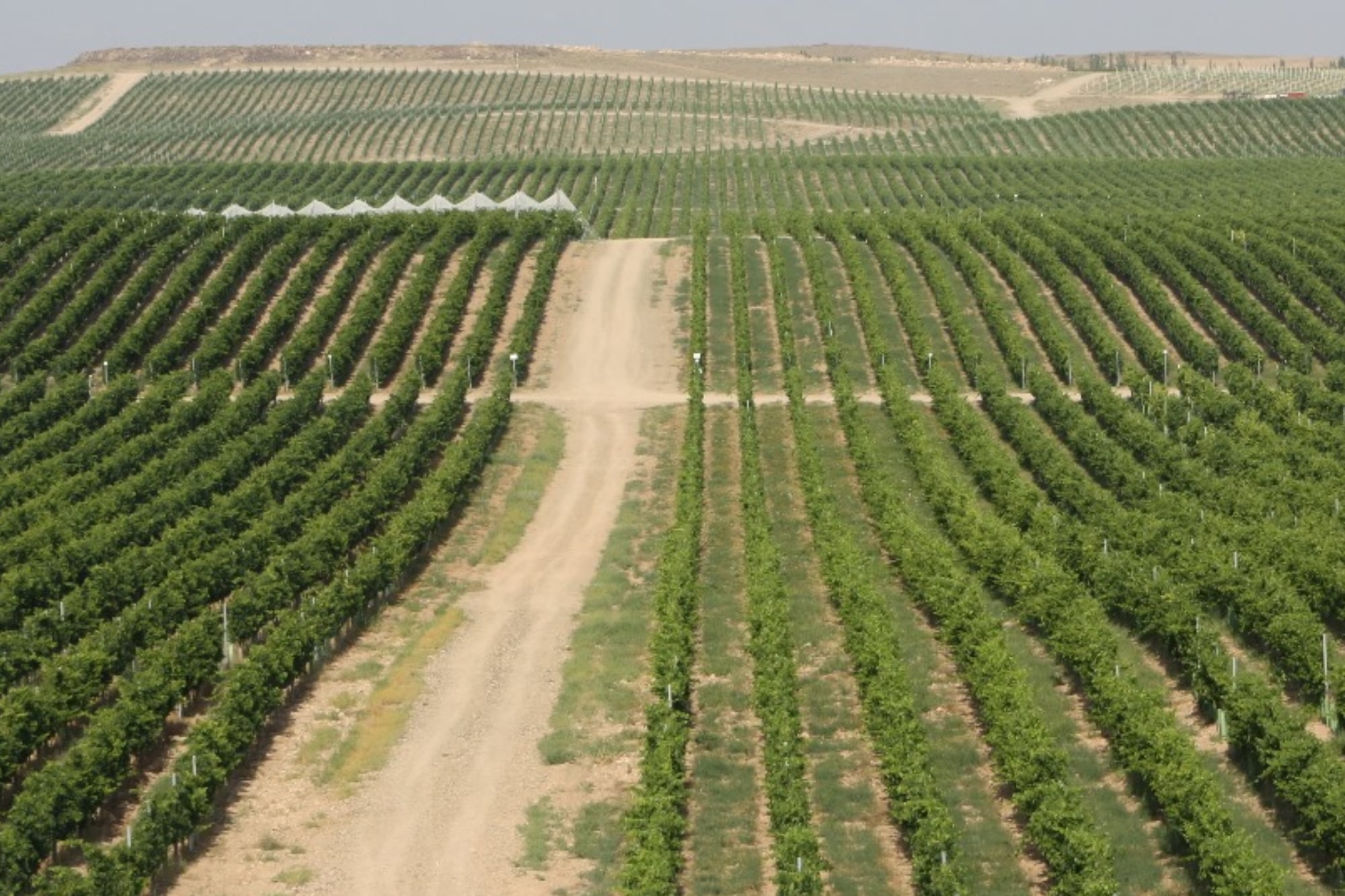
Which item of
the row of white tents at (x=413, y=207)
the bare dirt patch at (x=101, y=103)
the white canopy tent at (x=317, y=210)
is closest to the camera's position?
the row of white tents at (x=413, y=207)

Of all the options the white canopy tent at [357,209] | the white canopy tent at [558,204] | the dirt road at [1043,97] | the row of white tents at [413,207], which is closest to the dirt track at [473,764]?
the row of white tents at [413,207]

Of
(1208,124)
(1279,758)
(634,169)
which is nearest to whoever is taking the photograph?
(1279,758)

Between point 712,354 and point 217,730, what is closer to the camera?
point 217,730

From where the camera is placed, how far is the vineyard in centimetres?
2527

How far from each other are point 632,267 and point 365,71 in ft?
330

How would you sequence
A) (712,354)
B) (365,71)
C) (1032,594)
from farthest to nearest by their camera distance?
(365,71) → (712,354) → (1032,594)

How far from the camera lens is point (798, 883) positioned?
22359 millimetres

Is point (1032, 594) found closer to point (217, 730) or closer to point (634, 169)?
point (217, 730)

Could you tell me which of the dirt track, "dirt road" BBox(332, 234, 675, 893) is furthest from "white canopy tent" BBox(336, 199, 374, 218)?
the dirt track

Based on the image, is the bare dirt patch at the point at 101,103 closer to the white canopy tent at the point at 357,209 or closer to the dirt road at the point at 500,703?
the white canopy tent at the point at 357,209

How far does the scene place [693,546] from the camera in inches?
1495

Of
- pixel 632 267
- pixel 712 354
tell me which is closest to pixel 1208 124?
pixel 632 267

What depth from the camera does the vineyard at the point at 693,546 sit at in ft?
82.9

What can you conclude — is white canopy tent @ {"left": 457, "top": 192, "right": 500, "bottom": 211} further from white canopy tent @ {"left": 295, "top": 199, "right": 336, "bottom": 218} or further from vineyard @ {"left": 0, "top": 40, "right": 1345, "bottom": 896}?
vineyard @ {"left": 0, "top": 40, "right": 1345, "bottom": 896}
